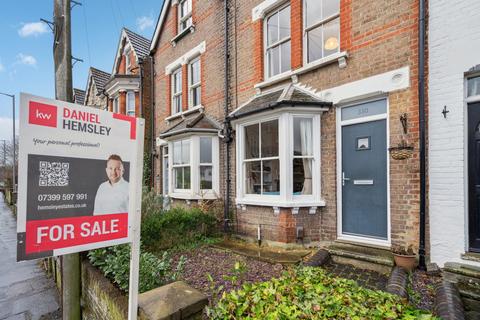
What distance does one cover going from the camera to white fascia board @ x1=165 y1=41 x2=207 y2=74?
8.88 m

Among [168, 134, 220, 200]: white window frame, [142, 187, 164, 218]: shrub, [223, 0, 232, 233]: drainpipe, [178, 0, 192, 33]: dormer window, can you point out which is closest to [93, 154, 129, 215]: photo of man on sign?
[142, 187, 164, 218]: shrub

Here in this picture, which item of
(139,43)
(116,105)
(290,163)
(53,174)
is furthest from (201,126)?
(139,43)

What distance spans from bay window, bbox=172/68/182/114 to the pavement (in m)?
6.62

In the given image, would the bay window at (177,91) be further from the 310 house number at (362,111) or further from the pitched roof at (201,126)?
the 310 house number at (362,111)

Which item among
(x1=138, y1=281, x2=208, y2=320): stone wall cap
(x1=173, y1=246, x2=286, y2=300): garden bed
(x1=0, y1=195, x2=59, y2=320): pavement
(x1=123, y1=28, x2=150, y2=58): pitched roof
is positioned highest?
(x1=123, y1=28, x2=150, y2=58): pitched roof

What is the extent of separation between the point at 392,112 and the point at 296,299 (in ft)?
13.1

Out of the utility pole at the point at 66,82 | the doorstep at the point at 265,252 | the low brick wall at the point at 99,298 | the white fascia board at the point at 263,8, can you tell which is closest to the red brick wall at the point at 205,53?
the white fascia board at the point at 263,8

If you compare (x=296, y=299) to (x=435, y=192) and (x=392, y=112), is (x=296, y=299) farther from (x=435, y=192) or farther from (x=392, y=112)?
(x=392, y=112)

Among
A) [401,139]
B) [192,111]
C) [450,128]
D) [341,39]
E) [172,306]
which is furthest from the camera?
[192,111]

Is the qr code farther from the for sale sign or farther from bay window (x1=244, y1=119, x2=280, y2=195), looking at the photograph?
bay window (x1=244, y1=119, x2=280, y2=195)

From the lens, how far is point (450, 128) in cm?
410

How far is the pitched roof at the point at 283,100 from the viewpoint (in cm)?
555

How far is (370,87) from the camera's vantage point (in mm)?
4969

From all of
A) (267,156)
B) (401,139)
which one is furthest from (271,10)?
(401,139)
